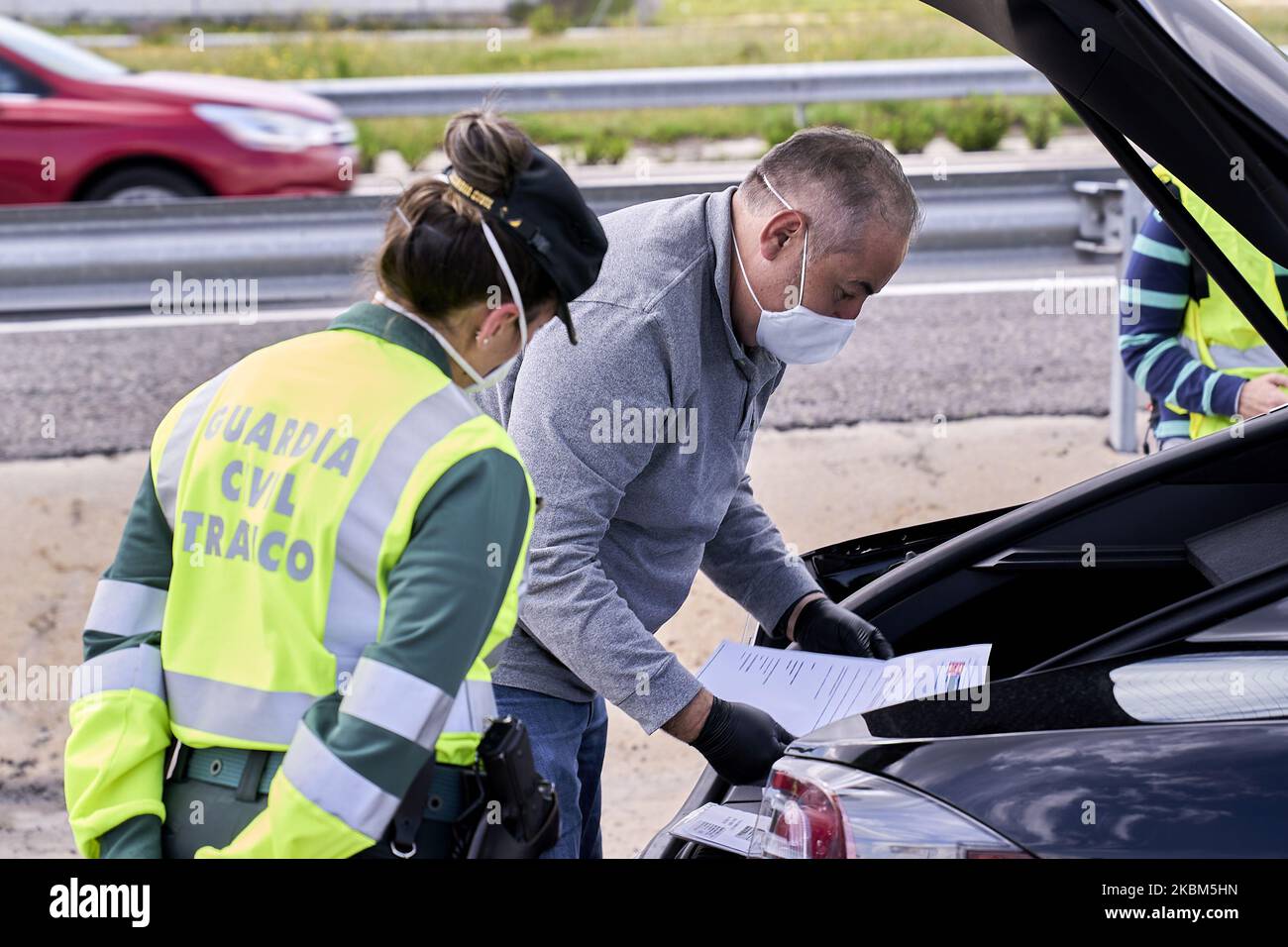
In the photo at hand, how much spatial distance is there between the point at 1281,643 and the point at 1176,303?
1744mm

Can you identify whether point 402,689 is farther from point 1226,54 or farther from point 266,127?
point 266,127

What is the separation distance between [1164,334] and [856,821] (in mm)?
2104

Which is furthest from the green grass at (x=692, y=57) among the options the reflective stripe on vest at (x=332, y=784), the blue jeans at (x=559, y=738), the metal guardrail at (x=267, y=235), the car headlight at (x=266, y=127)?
the reflective stripe on vest at (x=332, y=784)

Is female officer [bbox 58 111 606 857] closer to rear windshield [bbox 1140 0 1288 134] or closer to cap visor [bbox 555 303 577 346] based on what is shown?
cap visor [bbox 555 303 577 346]

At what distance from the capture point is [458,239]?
157 cm

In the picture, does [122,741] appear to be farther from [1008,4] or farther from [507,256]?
[1008,4]

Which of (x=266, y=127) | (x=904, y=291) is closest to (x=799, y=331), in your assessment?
(x=904, y=291)

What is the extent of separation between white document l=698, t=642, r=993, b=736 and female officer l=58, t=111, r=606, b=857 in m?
0.80

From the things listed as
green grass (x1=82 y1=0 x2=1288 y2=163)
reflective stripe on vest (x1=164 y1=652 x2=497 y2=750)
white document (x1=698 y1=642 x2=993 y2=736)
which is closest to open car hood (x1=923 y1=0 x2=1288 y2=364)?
white document (x1=698 y1=642 x2=993 y2=736)

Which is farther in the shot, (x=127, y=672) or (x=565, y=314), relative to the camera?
(x=565, y=314)

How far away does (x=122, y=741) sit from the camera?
5.14 ft

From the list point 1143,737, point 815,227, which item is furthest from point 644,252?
point 1143,737

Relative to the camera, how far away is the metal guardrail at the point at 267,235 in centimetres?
449

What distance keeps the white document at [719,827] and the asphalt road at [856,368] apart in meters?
3.31
